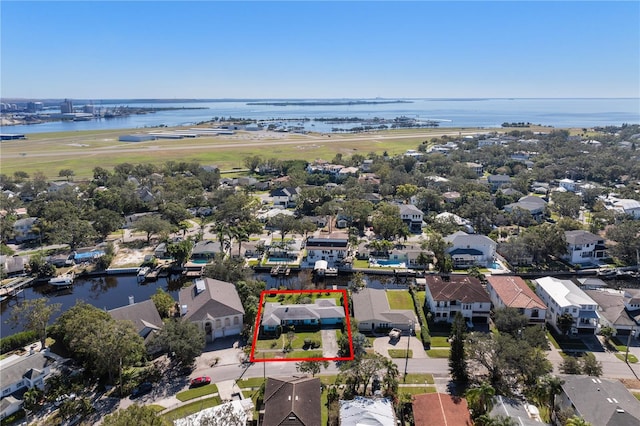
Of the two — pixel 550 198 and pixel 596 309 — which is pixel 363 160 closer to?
pixel 550 198

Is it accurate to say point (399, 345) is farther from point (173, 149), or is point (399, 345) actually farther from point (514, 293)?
point (173, 149)

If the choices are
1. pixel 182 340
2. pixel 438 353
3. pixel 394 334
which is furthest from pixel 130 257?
pixel 438 353

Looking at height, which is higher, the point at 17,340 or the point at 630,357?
the point at 17,340

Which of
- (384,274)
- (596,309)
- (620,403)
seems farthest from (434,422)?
(384,274)

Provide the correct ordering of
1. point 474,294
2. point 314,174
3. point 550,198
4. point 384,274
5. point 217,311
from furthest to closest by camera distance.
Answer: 1. point 314,174
2. point 550,198
3. point 384,274
4. point 474,294
5. point 217,311

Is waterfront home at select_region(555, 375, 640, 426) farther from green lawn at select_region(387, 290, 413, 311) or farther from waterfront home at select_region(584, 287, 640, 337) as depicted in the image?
green lawn at select_region(387, 290, 413, 311)
